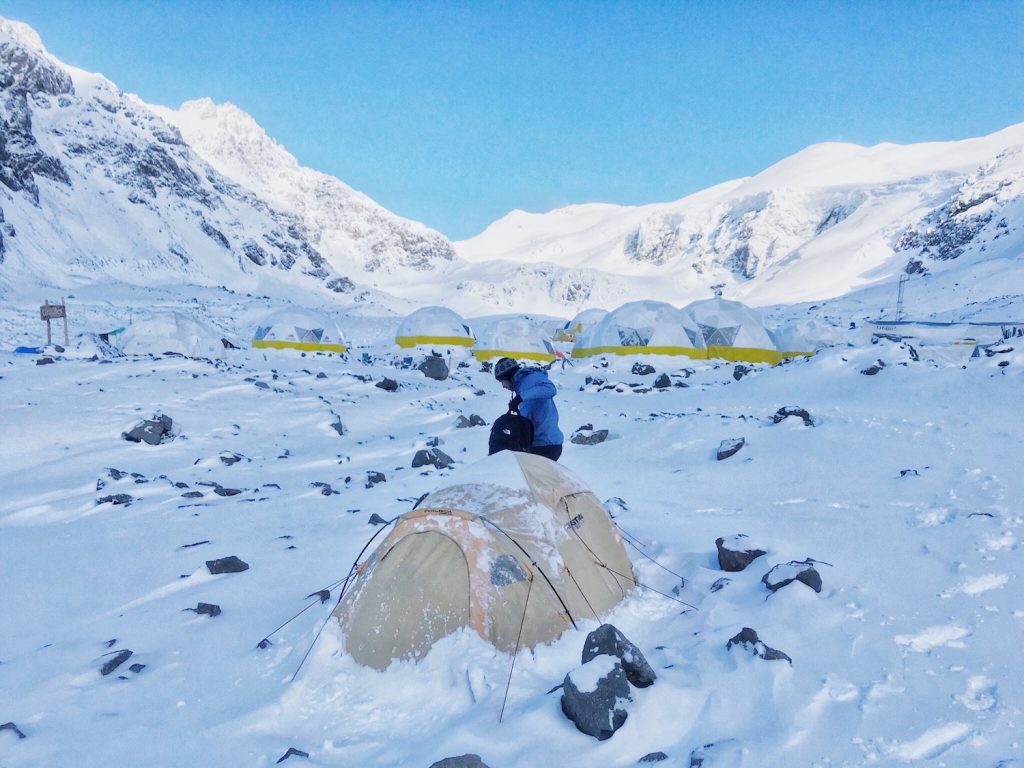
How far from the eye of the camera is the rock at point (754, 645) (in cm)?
383

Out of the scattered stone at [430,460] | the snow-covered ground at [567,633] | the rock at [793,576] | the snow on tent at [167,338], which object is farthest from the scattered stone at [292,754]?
the snow on tent at [167,338]

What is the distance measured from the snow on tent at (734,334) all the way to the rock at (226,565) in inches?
894

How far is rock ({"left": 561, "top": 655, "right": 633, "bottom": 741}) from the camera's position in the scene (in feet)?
11.1

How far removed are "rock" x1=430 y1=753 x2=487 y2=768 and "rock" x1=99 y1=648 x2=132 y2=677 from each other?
2555 millimetres

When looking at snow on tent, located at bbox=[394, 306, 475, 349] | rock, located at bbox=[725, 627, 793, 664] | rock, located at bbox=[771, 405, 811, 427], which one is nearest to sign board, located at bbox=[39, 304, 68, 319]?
snow on tent, located at bbox=[394, 306, 475, 349]

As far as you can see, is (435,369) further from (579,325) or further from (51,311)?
(579,325)


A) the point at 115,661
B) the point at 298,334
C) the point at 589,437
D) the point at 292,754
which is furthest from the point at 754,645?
the point at 298,334

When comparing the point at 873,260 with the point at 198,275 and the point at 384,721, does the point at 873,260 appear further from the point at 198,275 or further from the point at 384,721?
the point at 384,721

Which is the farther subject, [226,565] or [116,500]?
[116,500]

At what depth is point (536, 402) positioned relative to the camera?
653cm

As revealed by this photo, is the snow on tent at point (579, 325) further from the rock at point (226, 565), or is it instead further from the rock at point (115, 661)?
the rock at point (115, 661)

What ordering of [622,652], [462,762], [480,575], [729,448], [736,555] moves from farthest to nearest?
[729,448] → [736,555] → [480,575] → [622,652] → [462,762]

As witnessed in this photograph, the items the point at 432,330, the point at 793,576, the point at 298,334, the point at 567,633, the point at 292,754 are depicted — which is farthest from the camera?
the point at 432,330

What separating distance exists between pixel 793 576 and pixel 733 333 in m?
22.8
